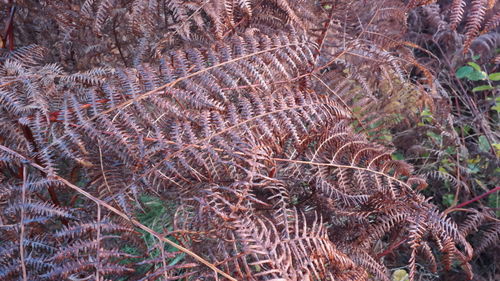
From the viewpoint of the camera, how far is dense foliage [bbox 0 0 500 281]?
893mm

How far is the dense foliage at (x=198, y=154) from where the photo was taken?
89 cm

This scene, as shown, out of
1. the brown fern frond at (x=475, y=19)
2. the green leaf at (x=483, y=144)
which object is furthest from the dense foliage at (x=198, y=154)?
the green leaf at (x=483, y=144)

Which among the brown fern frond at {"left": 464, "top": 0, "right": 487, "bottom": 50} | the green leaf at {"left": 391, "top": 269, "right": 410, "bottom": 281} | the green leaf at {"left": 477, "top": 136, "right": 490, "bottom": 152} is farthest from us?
the green leaf at {"left": 477, "top": 136, "right": 490, "bottom": 152}

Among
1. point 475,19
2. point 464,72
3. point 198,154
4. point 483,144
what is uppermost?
point 475,19

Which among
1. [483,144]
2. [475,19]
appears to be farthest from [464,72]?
[475,19]

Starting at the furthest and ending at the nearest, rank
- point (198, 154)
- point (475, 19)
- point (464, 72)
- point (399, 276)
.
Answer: point (464, 72)
point (399, 276)
point (475, 19)
point (198, 154)

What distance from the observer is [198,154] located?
948mm

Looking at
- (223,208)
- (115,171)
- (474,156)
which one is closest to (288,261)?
(223,208)

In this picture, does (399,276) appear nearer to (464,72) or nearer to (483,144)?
(483,144)

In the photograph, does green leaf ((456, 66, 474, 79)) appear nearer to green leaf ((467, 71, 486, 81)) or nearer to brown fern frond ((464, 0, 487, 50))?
green leaf ((467, 71, 486, 81))

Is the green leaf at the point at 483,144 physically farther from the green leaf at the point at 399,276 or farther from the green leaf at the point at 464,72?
the green leaf at the point at 399,276

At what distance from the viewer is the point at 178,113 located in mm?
1007

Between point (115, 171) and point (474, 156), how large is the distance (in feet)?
5.95

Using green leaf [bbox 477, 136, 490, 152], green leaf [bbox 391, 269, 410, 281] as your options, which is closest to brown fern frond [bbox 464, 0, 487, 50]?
green leaf [bbox 391, 269, 410, 281]
